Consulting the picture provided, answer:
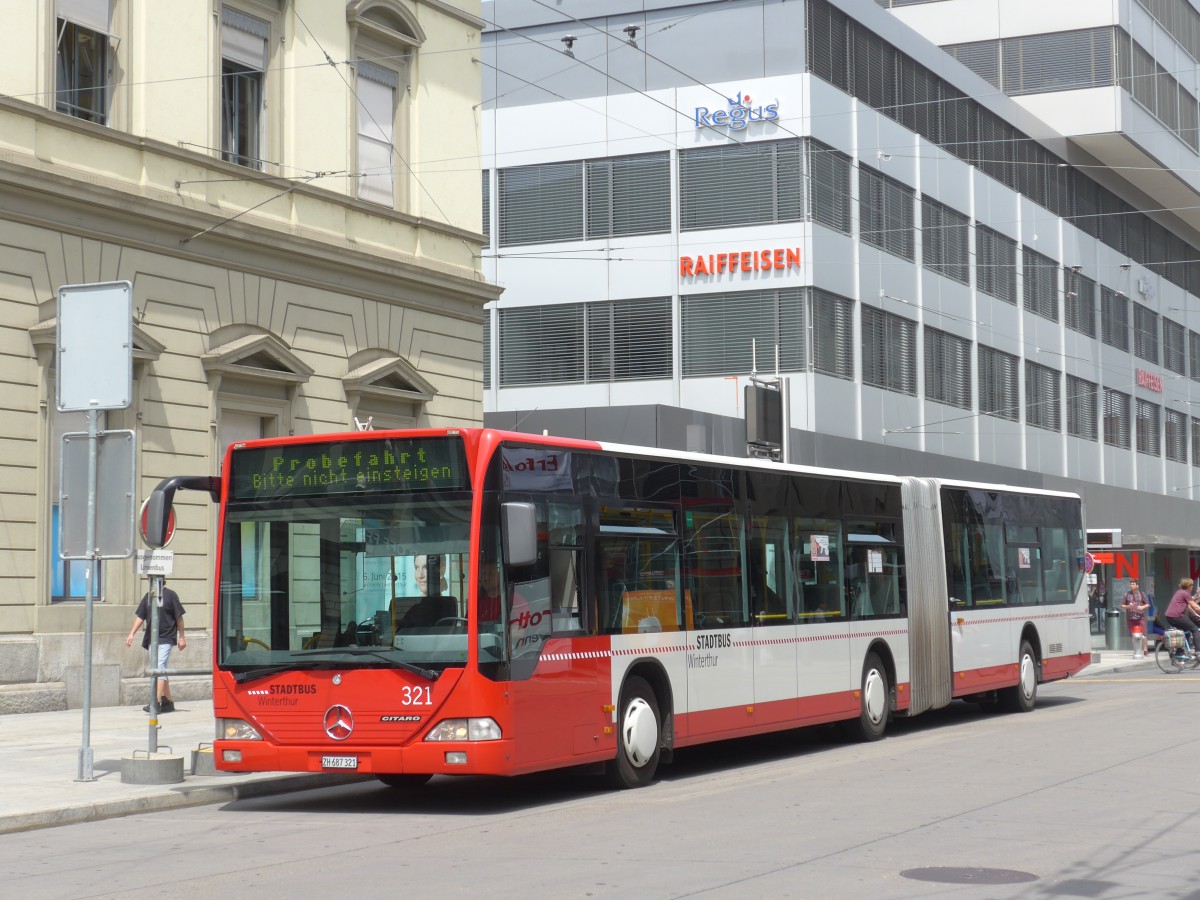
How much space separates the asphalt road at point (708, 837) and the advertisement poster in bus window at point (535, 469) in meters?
2.41

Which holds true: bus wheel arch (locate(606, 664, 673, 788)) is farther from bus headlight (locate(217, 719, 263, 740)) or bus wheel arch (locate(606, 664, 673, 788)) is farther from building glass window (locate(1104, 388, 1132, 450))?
building glass window (locate(1104, 388, 1132, 450))

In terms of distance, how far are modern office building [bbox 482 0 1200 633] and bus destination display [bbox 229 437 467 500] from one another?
20.3 m

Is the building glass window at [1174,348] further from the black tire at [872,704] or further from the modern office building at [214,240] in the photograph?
the black tire at [872,704]

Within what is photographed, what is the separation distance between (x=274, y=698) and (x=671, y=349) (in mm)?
26519

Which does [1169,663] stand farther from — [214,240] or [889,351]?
[214,240]

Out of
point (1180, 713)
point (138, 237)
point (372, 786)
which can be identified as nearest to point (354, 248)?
point (138, 237)

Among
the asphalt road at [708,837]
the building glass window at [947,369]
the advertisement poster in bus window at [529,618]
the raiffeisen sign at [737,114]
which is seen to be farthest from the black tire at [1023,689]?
the building glass window at [947,369]

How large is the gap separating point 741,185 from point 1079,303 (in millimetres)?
18653

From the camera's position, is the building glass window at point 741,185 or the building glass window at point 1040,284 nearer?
the building glass window at point 741,185

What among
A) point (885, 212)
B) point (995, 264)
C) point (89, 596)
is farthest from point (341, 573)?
point (995, 264)

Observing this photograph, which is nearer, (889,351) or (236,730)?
(236,730)

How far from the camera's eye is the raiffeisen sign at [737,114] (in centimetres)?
3762

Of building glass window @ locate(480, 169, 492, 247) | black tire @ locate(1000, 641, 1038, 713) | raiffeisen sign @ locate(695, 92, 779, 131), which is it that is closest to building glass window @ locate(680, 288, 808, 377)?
raiffeisen sign @ locate(695, 92, 779, 131)

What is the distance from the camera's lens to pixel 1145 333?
58.5 meters
